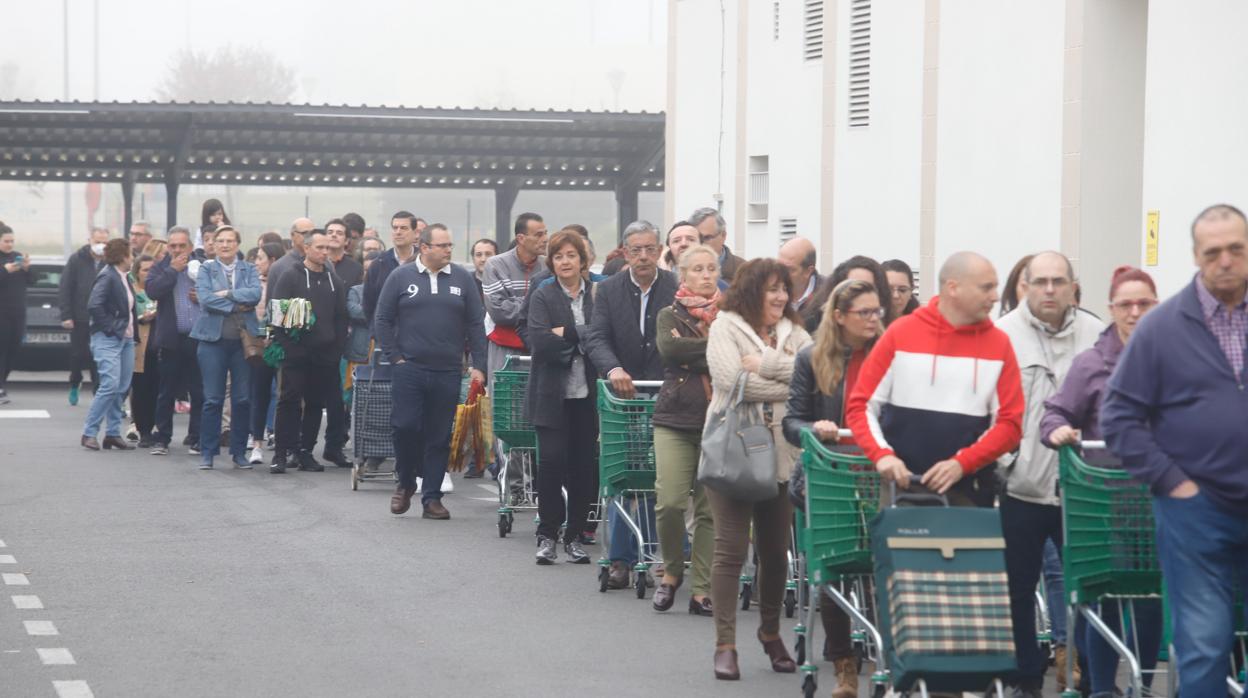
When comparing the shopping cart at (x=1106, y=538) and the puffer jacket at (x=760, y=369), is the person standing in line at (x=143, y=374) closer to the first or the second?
the puffer jacket at (x=760, y=369)

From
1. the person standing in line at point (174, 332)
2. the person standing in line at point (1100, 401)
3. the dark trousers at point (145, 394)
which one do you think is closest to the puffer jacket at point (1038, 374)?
the person standing in line at point (1100, 401)

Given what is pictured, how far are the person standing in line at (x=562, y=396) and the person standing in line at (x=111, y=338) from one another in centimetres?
796

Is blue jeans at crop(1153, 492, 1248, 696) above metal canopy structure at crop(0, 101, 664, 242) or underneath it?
underneath

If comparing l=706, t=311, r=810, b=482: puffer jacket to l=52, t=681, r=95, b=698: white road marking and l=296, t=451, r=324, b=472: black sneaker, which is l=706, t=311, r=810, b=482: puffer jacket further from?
l=296, t=451, r=324, b=472: black sneaker

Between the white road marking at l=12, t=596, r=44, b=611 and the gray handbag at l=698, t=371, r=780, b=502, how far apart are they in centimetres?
391

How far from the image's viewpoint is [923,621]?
6.73 meters

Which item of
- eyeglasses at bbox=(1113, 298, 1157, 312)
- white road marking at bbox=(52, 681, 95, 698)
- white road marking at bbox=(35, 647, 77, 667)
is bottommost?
white road marking at bbox=(35, 647, 77, 667)

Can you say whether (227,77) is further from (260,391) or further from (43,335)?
(260,391)

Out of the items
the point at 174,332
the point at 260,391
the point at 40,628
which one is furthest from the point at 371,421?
the point at 40,628

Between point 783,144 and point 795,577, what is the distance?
13.9m

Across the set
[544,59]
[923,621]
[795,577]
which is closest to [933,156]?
[795,577]

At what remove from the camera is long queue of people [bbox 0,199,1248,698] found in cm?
628

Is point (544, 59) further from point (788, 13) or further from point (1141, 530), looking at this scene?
point (1141, 530)

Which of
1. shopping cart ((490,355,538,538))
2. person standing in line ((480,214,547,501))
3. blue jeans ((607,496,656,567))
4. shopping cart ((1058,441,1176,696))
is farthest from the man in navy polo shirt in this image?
shopping cart ((1058,441,1176,696))
